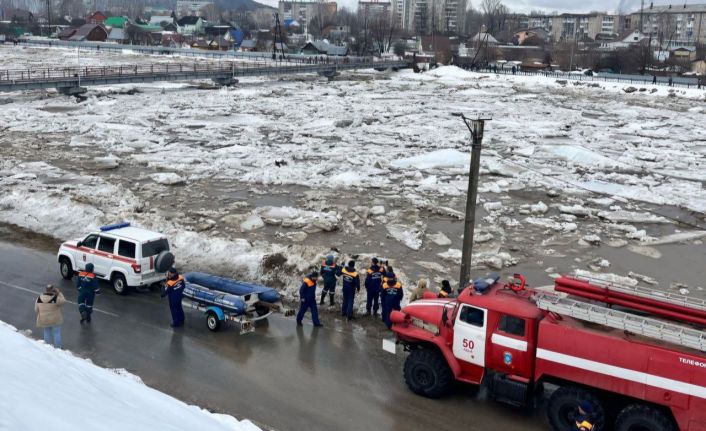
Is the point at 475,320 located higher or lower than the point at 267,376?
higher

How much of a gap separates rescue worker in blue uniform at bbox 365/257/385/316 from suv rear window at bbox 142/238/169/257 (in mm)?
4264

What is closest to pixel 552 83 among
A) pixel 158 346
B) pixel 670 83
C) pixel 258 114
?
pixel 670 83

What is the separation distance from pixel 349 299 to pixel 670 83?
67.7 meters

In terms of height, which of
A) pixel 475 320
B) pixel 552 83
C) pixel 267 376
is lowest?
pixel 267 376

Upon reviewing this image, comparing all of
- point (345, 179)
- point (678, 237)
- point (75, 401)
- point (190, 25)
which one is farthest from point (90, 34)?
point (75, 401)

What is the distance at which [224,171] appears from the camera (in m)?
25.2

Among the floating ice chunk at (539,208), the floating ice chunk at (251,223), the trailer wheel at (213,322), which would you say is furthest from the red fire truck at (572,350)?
the floating ice chunk at (539,208)

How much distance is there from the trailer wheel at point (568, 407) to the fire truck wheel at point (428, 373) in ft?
4.75

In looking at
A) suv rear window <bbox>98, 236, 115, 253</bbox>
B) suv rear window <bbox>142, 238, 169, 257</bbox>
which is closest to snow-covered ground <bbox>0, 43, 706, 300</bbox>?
suv rear window <bbox>142, 238, 169, 257</bbox>

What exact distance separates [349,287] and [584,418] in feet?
17.7

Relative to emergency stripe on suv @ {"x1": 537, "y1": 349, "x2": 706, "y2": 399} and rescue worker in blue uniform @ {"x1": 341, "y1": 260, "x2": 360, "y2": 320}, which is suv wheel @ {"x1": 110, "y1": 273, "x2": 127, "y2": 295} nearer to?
rescue worker in blue uniform @ {"x1": 341, "y1": 260, "x2": 360, "y2": 320}

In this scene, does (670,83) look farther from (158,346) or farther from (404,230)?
(158,346)

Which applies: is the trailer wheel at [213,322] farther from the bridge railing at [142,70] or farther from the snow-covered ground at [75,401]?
the bridge railing at [142,70]

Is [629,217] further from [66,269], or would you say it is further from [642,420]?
[66,269]
